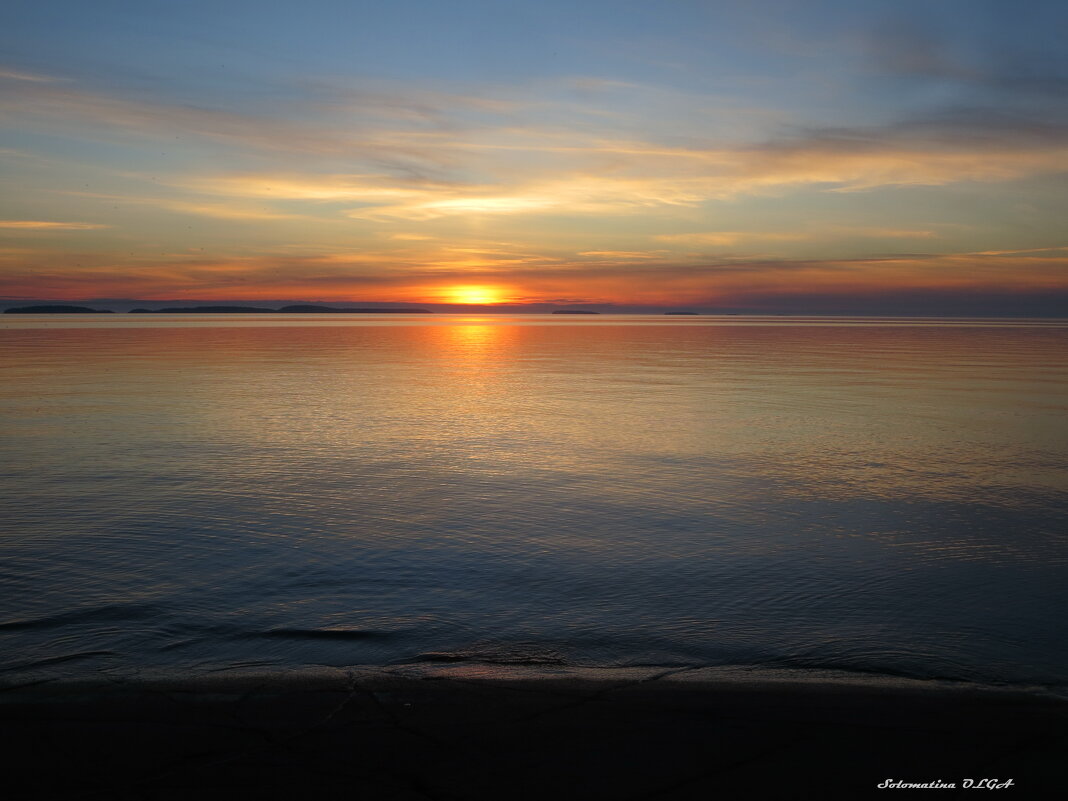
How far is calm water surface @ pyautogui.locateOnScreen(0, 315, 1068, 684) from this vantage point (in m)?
6.45

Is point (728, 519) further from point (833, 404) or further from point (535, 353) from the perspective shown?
point (535, 353)

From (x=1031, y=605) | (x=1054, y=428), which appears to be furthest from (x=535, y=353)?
(x=1031, y=605)

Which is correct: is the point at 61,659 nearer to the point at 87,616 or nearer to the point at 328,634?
the point at 87,616

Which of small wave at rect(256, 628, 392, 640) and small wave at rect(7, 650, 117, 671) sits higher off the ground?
small wave at rect(7, 650, 117, 671)

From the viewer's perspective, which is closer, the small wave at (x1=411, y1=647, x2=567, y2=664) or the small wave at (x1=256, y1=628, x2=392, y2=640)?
the small wave at (x1=411, y1=647, x2=567, y2=664)

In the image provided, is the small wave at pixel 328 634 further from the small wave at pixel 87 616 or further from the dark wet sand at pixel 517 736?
the small wave at pixel 87 616

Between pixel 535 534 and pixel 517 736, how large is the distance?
4765 millimetres

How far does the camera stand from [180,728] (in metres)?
4.75

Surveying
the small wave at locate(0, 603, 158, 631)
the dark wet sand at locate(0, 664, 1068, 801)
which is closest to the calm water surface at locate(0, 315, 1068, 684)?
the small wave at locate(0, 603, 158, 631)

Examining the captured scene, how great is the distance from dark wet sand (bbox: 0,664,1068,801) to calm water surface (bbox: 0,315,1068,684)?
2.03 ft

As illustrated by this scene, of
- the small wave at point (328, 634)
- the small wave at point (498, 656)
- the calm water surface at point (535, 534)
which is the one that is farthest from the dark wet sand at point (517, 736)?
the small wave at point (328, 634)

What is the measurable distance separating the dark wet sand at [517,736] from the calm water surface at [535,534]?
0.62m

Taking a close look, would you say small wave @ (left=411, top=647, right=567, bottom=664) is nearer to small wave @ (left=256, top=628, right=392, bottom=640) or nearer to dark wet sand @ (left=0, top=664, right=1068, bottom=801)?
dark wet sand @ (left=0, top=664, right=1068, bottom=801)

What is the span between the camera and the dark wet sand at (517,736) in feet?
13.7
